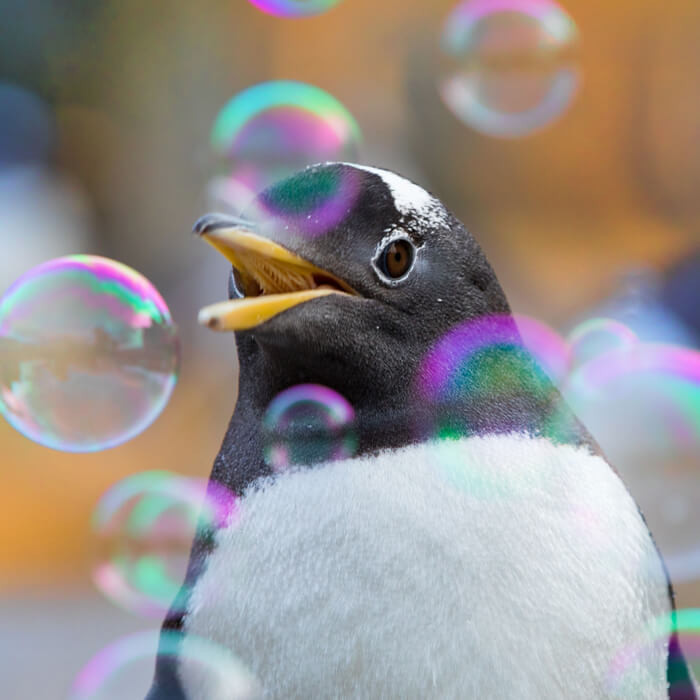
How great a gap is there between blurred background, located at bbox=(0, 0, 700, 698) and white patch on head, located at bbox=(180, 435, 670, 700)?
291 cm

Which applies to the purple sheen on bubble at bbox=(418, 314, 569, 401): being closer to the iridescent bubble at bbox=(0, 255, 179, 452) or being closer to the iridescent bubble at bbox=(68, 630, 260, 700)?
the iridescent bubble at bbox=(68, 630, 260, 700)

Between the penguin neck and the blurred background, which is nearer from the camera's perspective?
the penguin neck

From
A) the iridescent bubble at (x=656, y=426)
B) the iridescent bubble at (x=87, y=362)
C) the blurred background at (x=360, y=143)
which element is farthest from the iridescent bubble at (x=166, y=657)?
the blurred background at (x=360, y=143)

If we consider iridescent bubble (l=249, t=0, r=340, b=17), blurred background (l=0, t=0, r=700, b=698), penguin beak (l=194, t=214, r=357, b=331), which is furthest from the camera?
blurred background (l=0, t=0, r=700, b=698)

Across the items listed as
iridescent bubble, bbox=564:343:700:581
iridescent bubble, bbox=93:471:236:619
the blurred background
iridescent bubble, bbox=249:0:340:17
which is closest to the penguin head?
iridescent bubble, bbox=93:471:236:619

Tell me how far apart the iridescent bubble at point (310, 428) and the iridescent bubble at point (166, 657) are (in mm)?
179

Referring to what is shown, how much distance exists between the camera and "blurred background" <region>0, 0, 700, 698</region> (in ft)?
13.1

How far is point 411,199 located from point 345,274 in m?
0.10

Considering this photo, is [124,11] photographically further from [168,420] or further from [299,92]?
[299,92]

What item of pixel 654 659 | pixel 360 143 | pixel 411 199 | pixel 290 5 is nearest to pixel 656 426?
pixel 654 659

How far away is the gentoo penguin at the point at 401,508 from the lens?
0.81 metres

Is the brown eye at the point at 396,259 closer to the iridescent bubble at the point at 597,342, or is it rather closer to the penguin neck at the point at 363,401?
the penguin neck at the point at 363,401

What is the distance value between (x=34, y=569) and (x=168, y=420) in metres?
0.81

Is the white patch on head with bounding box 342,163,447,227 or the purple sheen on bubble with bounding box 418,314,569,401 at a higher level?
the white patch on head with bounding box 342,163,447,227
